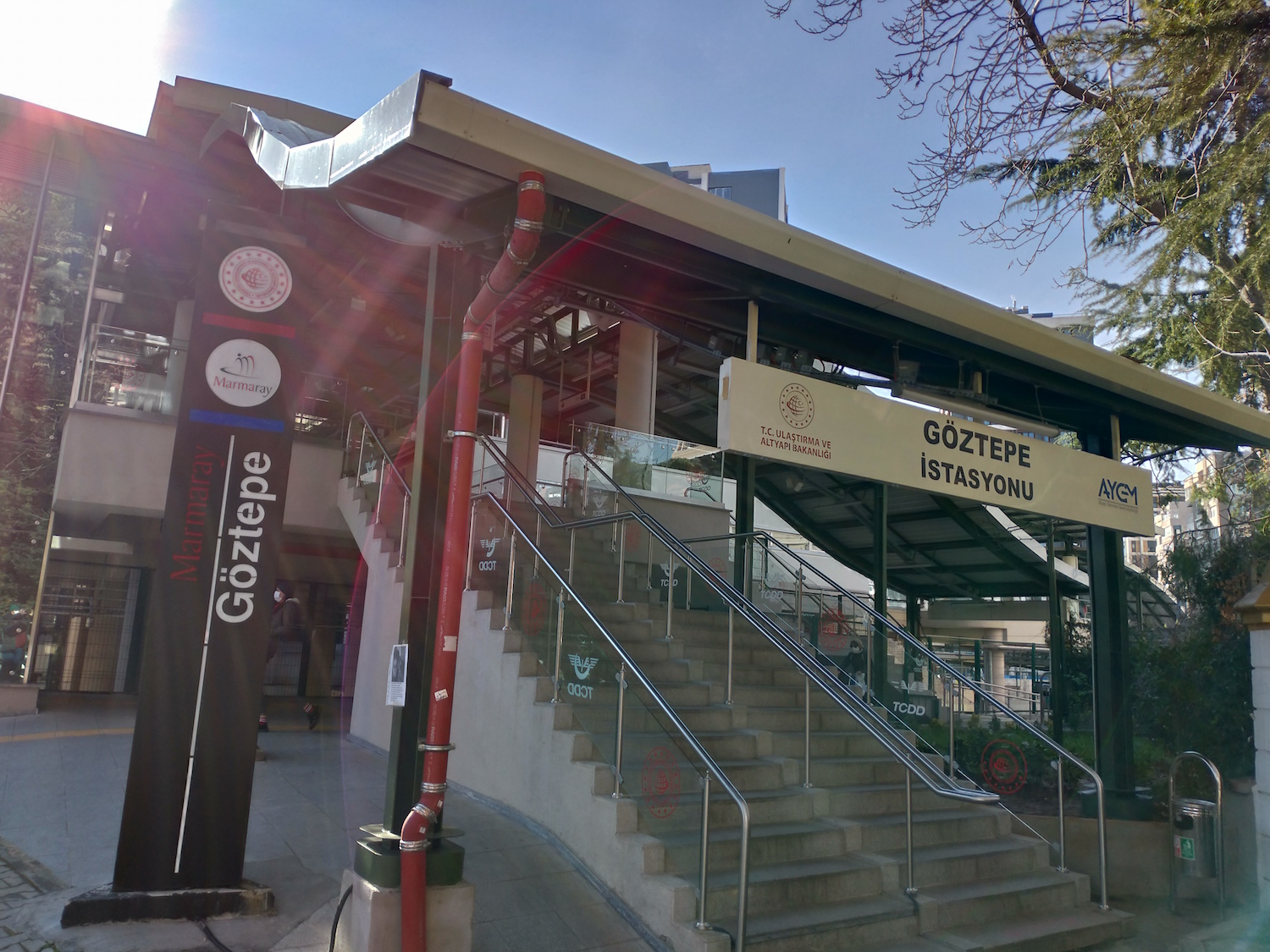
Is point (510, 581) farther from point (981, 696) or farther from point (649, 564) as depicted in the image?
point (981, 696)

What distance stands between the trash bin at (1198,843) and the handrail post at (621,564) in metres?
4.80

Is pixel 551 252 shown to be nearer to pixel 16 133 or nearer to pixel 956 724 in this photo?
pixel 16 133

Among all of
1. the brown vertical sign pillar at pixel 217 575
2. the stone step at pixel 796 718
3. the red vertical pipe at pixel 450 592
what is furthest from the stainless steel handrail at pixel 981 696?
the brown vertical sign pillar at pixel 217 575

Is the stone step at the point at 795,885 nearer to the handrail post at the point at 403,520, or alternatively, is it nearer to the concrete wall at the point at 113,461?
the handrail post at the point at 403,520

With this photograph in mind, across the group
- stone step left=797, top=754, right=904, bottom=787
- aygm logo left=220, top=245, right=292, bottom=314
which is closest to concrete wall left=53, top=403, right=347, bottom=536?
aygm logo left=220, top=245, right=292, bottom=314

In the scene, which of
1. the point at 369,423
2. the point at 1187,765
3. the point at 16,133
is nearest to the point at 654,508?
the point at 369,423

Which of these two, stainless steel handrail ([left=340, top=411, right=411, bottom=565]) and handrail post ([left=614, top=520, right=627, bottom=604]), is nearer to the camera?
handrail post ([left=614, top=520, right=627, bottom=604])

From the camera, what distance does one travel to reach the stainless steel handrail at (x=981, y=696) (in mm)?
5906

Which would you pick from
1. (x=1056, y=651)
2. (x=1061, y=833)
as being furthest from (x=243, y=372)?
(x=1056, y=651)

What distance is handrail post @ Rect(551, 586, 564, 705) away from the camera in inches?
236

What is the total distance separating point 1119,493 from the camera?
789 centimetres

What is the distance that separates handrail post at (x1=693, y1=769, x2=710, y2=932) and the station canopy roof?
2.91 m

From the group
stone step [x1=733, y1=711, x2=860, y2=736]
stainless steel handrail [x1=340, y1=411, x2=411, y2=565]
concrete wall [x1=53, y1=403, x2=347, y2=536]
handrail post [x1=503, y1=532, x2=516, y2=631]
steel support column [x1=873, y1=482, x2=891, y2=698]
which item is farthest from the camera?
steel support column [x1=873, y1=482, x2=891, y2=698]

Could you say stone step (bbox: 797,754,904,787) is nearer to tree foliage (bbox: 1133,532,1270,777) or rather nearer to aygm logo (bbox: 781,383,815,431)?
aygm logo (bbox: 781,383,815,431)
